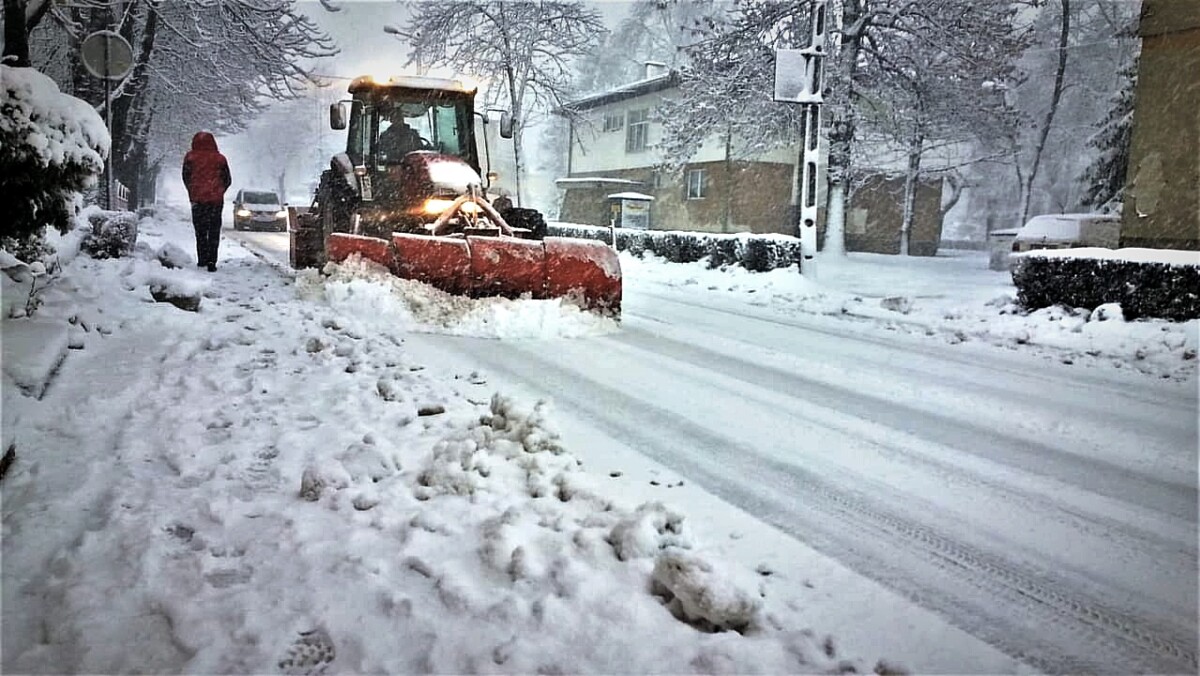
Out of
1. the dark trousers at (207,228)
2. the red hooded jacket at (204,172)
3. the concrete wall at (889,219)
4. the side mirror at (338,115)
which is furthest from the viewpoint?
the concrete wall at (889,219)

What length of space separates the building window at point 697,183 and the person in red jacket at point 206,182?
23441mm

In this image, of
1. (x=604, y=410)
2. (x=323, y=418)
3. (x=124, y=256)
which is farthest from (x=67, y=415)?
(x=124, y=256)

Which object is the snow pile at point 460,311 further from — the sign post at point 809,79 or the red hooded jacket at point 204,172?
the sign post at point 809,79

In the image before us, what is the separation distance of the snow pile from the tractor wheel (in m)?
2.03

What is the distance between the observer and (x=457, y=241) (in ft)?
24.7

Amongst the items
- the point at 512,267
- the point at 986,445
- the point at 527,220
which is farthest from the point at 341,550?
the point at 527,220

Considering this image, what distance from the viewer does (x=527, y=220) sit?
9.53 metres

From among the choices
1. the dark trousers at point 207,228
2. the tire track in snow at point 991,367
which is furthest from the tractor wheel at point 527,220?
the dark trousers at point 207,228

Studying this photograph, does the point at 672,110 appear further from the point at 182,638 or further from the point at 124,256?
the point at 182,638

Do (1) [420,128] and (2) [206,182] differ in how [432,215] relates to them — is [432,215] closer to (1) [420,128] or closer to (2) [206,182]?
(1) [420,128]

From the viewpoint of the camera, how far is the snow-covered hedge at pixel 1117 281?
27.6 ft

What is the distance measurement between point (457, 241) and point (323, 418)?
12.1 feet

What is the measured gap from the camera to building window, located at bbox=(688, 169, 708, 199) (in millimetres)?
31594

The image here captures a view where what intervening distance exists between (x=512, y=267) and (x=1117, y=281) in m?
7.19
